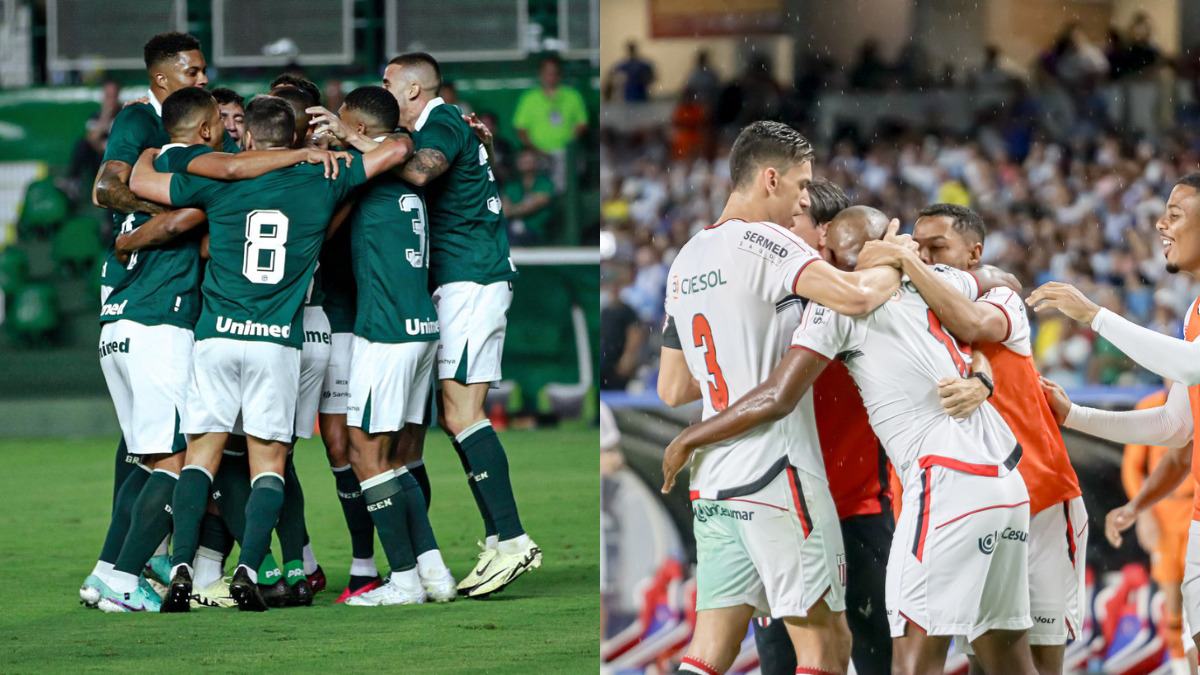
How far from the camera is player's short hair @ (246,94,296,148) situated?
5234 millimetres

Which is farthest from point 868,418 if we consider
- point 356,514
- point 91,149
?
point 91,149

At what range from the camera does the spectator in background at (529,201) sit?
552 inches

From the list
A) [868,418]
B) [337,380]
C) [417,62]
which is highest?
[417,62]

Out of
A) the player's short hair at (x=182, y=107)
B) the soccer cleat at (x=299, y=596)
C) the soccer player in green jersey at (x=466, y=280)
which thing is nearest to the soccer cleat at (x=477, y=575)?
the soccer player in green jersey at (x=466, y=280)

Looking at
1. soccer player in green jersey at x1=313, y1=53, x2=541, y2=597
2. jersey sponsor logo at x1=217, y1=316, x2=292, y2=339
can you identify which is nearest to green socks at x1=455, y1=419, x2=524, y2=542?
soccer player in green jersey at x1=313, y1=53, x2=541, y2=597

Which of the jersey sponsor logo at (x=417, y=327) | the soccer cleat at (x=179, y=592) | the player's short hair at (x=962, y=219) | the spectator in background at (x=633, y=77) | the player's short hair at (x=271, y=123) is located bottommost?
the soccer cleat at (x=179, y=592)

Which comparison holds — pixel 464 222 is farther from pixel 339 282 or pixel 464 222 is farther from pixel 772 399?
pixel 772 399

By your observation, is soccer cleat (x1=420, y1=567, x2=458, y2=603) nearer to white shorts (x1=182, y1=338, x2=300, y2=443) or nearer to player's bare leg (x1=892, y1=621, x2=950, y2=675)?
white shorts (x1=182, y1=338, x2=300, y2=443)

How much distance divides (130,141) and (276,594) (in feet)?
6.42

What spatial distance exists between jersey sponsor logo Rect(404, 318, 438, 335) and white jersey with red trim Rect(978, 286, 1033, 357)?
233 cm

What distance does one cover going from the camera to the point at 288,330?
5.11m

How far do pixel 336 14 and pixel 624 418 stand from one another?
12121mm

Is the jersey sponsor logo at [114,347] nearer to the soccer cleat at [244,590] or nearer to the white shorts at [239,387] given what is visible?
the white shorts at [239,387]

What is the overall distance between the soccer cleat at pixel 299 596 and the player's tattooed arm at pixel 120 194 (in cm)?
159
